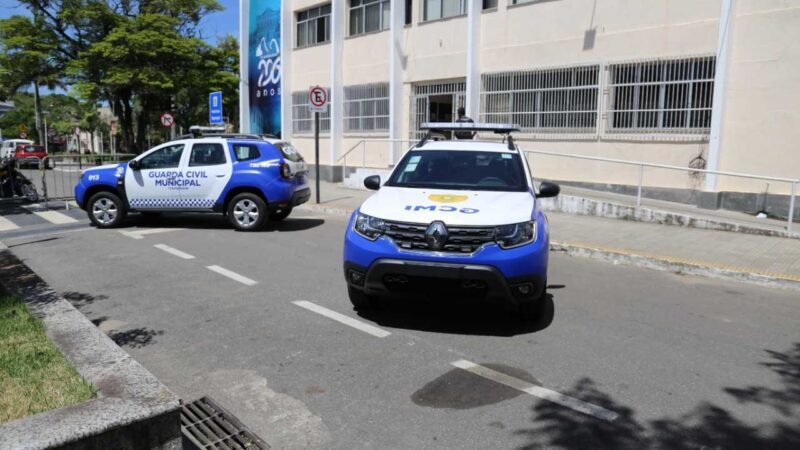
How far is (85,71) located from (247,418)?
35.3m

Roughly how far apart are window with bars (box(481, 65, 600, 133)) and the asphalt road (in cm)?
769

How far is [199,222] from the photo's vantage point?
12.4 metres

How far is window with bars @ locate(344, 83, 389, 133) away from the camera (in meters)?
20.4

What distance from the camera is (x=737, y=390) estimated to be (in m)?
4.31

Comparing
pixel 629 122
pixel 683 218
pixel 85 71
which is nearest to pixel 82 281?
pixel 683 218

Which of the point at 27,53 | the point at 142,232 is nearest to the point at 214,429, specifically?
the point at 142,232

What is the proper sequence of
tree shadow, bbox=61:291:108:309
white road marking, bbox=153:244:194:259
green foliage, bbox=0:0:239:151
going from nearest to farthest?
tree shadow, bbox=61:291:108:309 → white road marking, bbox=153:244:194:259 → green foliage, bbox=0:0:239:151

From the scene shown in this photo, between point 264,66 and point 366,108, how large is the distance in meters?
7.20

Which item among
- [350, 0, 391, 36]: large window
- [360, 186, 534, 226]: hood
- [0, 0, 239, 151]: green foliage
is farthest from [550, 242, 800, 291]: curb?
[0, 0, 239, 151]: green foliage

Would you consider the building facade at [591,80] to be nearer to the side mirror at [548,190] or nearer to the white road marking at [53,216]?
the side mirror at [548,190]

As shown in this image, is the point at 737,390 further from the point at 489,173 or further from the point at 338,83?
the point at 338,83

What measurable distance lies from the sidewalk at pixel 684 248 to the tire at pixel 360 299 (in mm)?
4595

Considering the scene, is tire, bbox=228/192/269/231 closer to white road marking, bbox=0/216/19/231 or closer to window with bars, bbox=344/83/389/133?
white road marking, bbox=0/216/19/231

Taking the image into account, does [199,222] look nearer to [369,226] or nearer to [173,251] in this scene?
[173,251]
